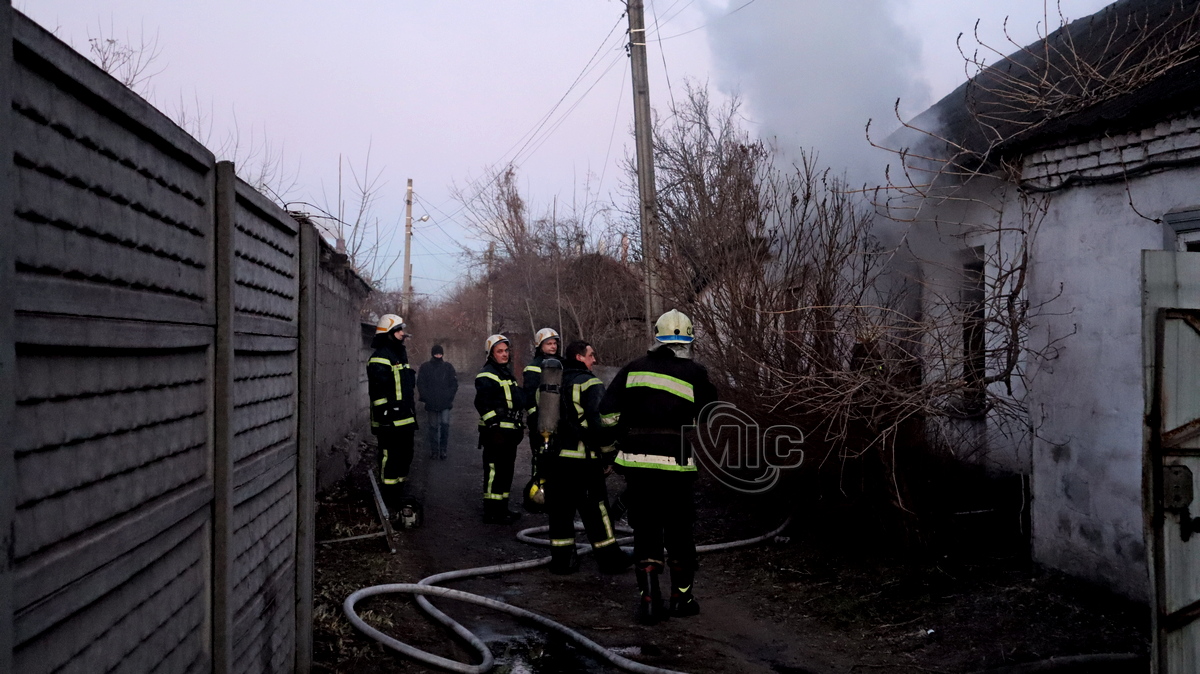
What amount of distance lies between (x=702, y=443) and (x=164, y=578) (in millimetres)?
6715

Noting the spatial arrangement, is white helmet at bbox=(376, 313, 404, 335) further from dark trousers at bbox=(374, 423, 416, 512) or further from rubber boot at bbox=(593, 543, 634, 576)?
rubber boot at bbox=(593, 543, 634, 576)

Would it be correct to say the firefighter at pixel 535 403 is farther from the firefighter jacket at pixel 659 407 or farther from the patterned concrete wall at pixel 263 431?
the patterned concrete wall at pixel 263 431

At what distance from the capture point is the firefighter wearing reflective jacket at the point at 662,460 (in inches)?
239

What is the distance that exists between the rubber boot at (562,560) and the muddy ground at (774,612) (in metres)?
0.09

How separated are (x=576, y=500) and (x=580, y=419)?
635 mm

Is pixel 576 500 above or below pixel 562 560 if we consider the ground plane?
above

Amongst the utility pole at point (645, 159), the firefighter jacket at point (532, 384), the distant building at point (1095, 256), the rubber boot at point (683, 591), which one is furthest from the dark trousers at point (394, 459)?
the distant building at point (1095, 256)

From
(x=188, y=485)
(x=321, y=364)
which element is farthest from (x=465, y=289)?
(x=188, y=485)

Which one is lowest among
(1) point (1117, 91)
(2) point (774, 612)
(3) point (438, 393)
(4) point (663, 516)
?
(2) point (774, 612)

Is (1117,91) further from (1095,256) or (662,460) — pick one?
(662,460)

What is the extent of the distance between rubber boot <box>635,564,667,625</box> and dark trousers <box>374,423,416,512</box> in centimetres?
345

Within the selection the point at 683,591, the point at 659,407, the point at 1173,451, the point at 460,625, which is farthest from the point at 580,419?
the point at 1173,451

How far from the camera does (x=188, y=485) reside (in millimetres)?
2652

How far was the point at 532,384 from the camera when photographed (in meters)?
9.65
